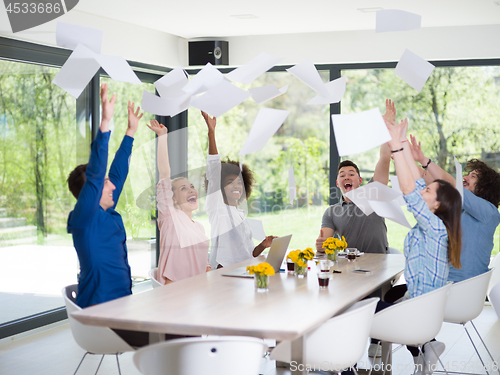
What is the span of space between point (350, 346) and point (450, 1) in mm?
3203

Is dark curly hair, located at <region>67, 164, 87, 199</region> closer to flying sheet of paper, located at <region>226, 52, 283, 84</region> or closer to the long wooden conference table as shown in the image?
the long wooden conference table

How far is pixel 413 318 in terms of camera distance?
9.23 feet

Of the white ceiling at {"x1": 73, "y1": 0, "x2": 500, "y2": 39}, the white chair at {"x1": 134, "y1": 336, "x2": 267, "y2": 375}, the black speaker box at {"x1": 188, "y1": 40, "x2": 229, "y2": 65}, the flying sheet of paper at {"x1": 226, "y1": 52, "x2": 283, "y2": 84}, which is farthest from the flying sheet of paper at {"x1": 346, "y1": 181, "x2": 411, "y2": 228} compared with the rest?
the black speaker box at {"x1": 188, "y1": 40, "x2": 229, "y2": 65}

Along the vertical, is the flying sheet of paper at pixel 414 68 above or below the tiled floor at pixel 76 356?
above

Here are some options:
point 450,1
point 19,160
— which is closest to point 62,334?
point 19,160

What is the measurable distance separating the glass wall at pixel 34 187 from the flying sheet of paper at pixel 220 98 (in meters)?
2.25

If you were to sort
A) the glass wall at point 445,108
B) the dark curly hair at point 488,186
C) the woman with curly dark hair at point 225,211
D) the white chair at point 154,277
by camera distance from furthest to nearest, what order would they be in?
the glass wall at point 445,108 < the woman with curly dark hair at point 225,211 < the dark curly hair at point 488,186 < the white chair at point 154,277

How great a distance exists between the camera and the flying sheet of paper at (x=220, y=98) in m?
3.01

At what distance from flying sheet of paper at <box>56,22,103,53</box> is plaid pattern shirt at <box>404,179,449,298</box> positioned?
1770 millimetres

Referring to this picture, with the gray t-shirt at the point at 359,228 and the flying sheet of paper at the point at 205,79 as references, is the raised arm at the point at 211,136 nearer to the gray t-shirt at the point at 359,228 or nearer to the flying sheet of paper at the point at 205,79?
the flying sheet of paper at the point at 205,79

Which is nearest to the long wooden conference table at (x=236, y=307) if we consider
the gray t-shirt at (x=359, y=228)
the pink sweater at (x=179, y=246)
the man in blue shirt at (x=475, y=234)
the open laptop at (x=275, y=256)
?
the open laptop at (x=275, y=256)

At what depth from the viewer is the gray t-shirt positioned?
4211 millimetres

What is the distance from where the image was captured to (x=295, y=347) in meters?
2.40

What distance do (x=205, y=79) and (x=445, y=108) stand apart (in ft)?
11.8
